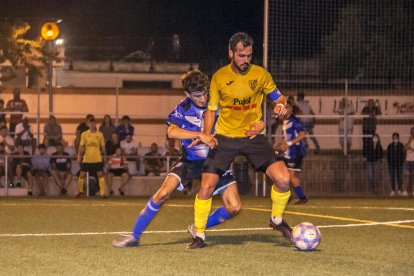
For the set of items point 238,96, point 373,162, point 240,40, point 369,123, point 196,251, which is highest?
point 240,40

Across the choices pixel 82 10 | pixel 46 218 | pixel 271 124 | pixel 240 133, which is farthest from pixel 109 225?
pixel 82 10

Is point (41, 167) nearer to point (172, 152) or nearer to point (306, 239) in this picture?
point (172, 152)

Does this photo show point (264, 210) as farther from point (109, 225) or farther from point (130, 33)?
point (130, 33)

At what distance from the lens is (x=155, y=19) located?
40.0 meters

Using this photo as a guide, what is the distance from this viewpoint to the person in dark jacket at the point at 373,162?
75.8ft

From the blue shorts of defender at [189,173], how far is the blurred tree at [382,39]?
14.0m

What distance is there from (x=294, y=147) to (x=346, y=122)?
609 centimetres

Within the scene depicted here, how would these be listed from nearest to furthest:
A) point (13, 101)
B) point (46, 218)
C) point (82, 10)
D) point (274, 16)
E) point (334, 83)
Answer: point (46, 218) → point (274, 16) → point (13, 101) → point (334, 83) → point (82, 10)

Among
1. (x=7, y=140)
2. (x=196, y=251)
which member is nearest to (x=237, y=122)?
(x=196, y=251)

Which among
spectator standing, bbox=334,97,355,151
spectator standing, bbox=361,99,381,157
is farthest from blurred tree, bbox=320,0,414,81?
spectator standing, bbox=361,99,381,157

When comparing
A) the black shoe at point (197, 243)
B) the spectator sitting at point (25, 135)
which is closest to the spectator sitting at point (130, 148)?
the spectator sitting at point (25, 135)

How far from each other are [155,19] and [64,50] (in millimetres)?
5580

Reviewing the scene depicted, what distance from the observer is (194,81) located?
961 centimetres

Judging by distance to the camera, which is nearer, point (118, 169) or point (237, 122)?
point (237, 122)
